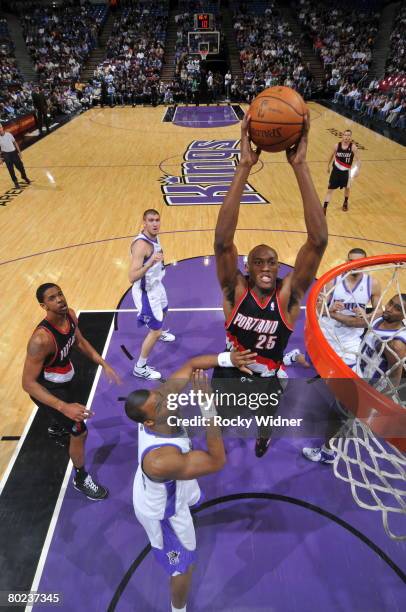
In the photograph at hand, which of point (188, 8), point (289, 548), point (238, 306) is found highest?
point (188, 8)

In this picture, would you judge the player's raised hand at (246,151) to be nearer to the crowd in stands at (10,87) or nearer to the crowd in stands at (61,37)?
the crowd in stands at (10,87)

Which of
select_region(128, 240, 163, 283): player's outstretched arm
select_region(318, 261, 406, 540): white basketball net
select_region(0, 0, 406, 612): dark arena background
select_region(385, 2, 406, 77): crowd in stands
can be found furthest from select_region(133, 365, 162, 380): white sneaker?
select_region(385, 2, 406, 77): crowd in stands

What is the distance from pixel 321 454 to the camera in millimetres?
3477

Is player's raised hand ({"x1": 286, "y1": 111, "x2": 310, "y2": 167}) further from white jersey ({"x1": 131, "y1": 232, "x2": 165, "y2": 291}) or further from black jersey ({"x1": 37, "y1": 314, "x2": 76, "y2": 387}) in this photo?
white jersey ({"x1": 131, "y1": 232, "x2": 165, "y2": 291})

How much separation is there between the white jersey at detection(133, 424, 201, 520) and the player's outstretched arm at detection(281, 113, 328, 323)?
1.14m

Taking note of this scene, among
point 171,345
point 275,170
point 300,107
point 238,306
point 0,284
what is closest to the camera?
point 300,107

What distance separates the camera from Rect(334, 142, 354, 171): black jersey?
7672mm

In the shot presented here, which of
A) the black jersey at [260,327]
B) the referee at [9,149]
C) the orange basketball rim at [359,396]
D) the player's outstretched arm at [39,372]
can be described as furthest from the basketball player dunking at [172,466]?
the referee at [9,149]

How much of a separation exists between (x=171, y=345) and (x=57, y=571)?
8.47 feet

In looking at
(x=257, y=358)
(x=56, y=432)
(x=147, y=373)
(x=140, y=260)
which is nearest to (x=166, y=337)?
(x=147, y=373)

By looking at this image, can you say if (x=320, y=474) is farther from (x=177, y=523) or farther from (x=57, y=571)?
(x=57, y=571)

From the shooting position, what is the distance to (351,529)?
2.98m

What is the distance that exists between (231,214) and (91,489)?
8.05 feet

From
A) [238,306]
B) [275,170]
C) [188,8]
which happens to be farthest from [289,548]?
[188,8]
